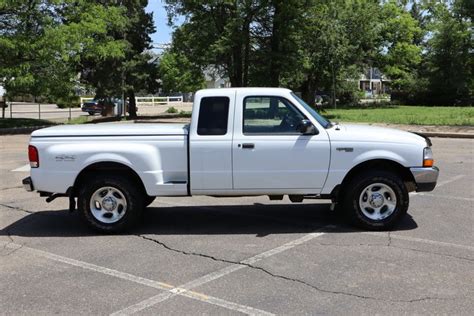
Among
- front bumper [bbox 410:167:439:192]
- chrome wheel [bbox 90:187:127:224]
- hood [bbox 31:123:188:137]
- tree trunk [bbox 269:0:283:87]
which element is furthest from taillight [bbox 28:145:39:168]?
tree trunk [bbox 269:0:283:87]

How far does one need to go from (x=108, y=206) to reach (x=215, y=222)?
147 cm

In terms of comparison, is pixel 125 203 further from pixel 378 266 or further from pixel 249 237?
pixel 378 266

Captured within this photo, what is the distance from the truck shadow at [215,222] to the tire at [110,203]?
192mm

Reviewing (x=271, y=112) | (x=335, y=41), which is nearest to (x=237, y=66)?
(x=335, y=41)

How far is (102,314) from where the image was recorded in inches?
169

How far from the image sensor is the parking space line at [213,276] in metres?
4.42

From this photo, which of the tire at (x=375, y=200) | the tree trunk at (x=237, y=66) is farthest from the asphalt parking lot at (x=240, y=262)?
the tree trunk at (x=237, y=66)

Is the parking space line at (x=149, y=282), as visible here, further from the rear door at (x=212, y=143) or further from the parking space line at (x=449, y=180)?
the parking space line at (x=449, y=180)

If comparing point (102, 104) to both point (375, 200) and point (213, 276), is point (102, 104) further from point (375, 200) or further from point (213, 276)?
point (213, 276)

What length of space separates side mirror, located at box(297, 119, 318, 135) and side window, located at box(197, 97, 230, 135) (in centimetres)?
91

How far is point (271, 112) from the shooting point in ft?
21.8

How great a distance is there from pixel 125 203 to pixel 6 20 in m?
20.0

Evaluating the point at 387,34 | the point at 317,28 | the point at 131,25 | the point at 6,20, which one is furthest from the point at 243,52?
the point at 387,34

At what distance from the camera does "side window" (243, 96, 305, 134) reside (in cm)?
657
